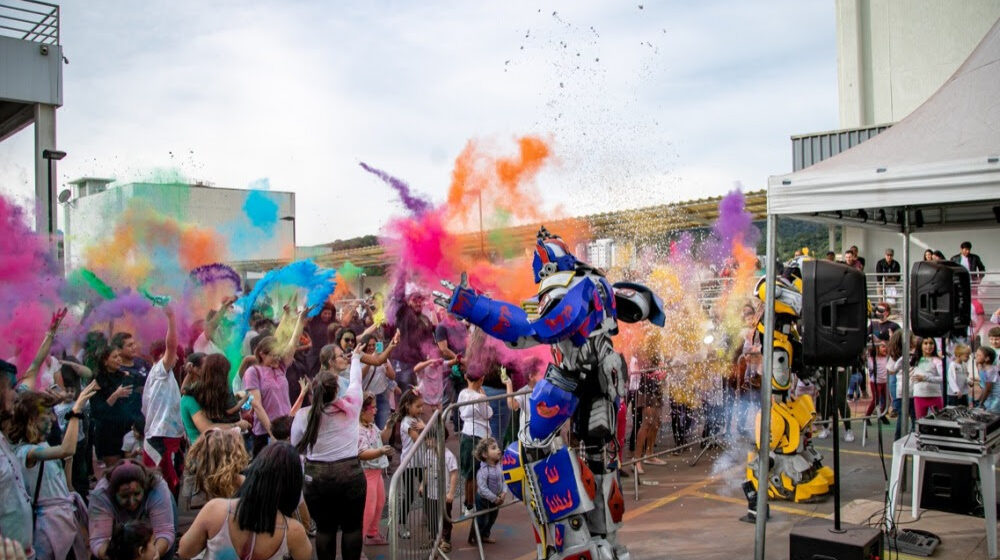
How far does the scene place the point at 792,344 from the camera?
21.4ft

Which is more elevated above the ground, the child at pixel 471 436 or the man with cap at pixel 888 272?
the man with cap at pixel 888 272

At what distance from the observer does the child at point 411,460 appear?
17.2 feet

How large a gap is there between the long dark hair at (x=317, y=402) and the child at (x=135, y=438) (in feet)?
6.91

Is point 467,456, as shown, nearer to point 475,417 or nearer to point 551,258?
point 475,417

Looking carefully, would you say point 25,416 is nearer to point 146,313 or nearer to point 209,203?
point 146,313

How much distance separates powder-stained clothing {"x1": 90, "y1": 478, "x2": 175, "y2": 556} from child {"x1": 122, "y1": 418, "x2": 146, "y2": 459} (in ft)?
6.88

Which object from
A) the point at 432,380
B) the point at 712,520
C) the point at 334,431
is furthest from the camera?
the point at 432,380

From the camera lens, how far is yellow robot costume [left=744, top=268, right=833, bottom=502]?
21.3 feet

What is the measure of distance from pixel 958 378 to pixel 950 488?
297 cm

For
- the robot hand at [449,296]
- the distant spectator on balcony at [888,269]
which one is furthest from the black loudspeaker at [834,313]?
the distant spectator on balcony at [888,269]

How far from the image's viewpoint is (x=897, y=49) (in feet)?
64.4

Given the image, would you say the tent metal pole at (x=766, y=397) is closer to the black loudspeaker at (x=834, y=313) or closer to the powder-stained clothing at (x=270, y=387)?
the black loudspeaker at (x=834, y=313)

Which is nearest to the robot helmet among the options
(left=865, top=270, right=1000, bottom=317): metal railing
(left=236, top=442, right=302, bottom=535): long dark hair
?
(left=236, top=442, right=302, bottom=535): long dark hair

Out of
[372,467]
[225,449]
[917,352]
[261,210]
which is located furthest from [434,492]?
[261,210]
